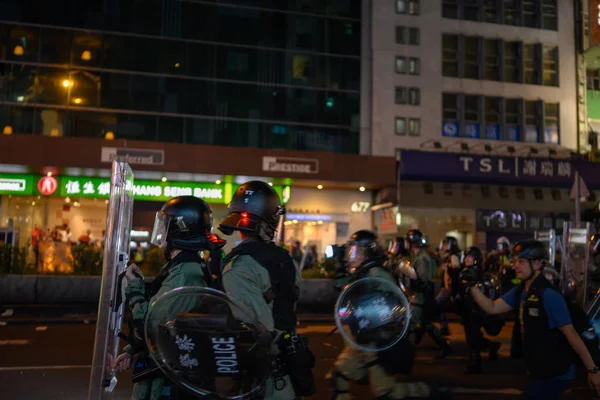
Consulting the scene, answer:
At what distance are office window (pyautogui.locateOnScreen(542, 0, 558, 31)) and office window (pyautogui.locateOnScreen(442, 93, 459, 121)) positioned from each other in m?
6.29

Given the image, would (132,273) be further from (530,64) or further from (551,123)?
(530,64)

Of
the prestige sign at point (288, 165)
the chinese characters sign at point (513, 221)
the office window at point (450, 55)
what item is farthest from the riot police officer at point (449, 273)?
the office window at point (450, 55)

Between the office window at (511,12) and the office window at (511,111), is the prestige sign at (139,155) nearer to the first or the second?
the office window at (511,111)

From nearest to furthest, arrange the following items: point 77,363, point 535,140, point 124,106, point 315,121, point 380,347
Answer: point 380,347 < point 77,363 < point 124,106 < point 315,121 < point 535,140

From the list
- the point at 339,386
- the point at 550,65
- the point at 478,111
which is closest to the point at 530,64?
the point at 550,65

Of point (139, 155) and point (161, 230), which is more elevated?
point (139, 155)

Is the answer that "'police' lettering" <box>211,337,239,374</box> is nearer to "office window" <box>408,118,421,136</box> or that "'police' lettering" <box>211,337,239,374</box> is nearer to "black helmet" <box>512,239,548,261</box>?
"black helmet" <box>512,239,548,261</box>

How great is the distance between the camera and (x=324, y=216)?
27.0 meters

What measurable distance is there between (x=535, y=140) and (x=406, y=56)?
7.64 metres

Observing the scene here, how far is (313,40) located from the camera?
27.1m

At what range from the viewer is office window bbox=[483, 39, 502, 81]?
28531 millimetres

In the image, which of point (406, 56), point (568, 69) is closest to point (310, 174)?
point (406, 56)

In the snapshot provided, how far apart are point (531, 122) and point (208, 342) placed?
29.0 metres

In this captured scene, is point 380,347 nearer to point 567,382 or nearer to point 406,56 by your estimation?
point 567,382
